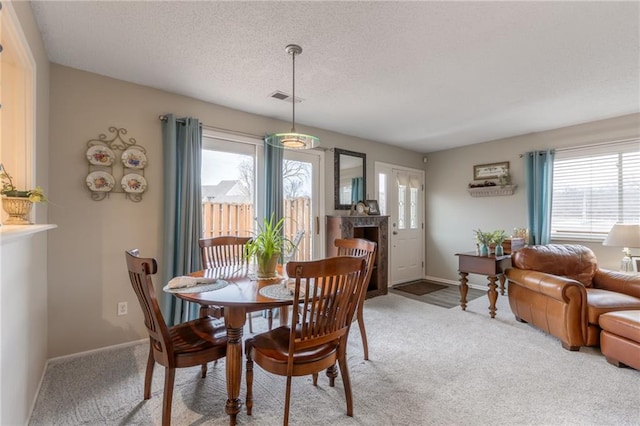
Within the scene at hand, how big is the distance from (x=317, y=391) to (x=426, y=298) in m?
2.86

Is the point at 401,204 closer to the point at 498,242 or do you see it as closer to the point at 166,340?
the point at 498,242

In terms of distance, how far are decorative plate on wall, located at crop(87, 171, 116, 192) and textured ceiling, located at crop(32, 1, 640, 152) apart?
904 mm

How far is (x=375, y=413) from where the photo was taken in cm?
186

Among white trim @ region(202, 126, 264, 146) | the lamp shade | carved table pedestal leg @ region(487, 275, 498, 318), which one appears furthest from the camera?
carved table pedestal leg @ region(487, 275, 498, 318)

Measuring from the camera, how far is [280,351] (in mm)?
1710

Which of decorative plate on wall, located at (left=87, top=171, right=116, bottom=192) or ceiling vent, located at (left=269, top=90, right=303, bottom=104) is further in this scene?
ceiling vent, located at (left=269, top=90, right=303, bottom=104)

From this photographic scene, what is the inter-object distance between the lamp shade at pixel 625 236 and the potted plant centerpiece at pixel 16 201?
497 cm

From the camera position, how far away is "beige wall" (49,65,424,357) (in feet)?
8.31

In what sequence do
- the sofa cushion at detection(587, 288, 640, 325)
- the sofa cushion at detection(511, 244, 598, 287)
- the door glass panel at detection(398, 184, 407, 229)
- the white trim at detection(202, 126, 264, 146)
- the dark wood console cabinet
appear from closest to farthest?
the sofa cushion at detection(587, 288, 640, 325) → the sofa cushion at detection(511, 244, 598, 287) → the white trim at detection(202, 126, 264, 146) → the dark wood console cabinet → the door glass panel at detection(398, 184, 407, 229)

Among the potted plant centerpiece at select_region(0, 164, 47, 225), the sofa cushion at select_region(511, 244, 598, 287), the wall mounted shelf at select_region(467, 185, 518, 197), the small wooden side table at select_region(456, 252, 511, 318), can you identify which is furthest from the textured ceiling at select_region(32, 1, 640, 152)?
the small wooden side table at select_region(456, 252, 511, 318)

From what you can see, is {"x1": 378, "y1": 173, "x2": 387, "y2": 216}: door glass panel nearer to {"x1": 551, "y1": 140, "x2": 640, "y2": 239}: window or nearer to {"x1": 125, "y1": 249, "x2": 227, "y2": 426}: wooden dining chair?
{"x1": 551, "y1": 140, "x2": 640, "y2": 239}: window

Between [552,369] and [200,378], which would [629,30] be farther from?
[200,378]

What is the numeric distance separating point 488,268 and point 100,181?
4175 mm

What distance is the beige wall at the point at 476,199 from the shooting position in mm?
3926
